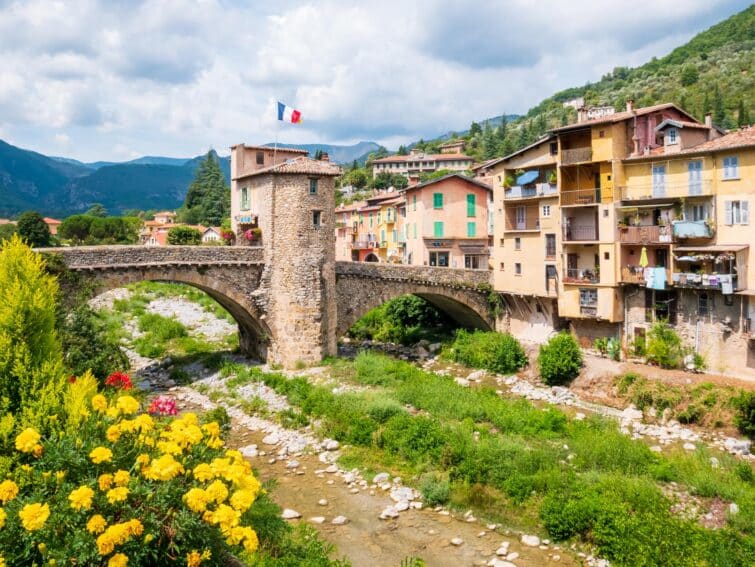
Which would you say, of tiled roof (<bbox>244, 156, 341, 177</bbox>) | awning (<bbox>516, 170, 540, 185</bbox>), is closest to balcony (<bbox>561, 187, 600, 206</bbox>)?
awning (<bbox>516, 170, 540, 185</bbox>)

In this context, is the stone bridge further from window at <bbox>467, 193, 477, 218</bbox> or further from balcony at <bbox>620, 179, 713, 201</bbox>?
balcony at <bbox>620, 179, 713, 201</bbox>

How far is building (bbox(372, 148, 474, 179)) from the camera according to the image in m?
100

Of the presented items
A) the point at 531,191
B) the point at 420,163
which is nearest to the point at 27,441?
the point at 531,191

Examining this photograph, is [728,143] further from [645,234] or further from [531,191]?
A: [531,191]

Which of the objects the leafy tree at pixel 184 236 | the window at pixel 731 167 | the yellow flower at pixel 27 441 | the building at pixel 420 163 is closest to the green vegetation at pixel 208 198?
the building at pixel 420 163

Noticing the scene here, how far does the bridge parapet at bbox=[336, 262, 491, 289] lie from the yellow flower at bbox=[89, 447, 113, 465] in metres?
22.7

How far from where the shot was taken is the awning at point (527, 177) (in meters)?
29.2

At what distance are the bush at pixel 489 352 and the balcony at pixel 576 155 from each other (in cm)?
937

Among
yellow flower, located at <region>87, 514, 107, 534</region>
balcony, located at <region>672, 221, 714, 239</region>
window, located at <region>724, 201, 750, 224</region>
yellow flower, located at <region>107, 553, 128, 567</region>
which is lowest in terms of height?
yellow flower, located at <region>107, 553, 128, 567</region>

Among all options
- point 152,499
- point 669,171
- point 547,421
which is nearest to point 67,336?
point 152,499

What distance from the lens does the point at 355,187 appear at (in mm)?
99688

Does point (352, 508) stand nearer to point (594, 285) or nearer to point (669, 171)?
point (594, 285)

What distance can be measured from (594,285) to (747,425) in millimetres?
9075

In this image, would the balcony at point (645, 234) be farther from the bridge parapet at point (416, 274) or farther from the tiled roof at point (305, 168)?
the tiled roof at point (305, 168)
